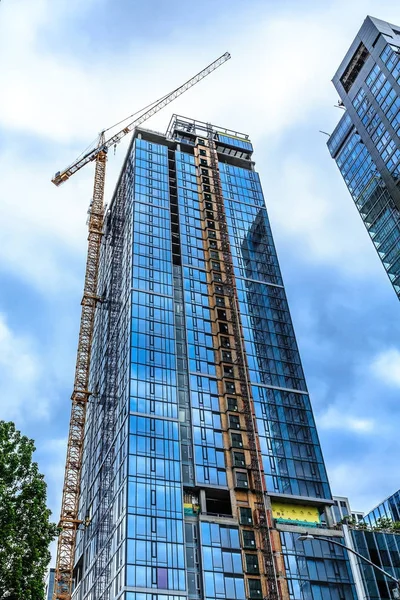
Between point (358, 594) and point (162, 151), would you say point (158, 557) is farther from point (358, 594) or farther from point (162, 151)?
point (162, 151)

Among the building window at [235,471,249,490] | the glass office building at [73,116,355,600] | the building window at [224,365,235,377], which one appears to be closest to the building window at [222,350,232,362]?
the glass office building at [73,116,355,600]

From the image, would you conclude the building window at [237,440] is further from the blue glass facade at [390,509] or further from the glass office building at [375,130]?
the glass office building at [375,130]

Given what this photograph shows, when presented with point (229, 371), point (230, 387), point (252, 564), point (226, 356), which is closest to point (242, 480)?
point (252, 564)

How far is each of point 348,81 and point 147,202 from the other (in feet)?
181

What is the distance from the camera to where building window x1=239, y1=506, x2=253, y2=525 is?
257ft

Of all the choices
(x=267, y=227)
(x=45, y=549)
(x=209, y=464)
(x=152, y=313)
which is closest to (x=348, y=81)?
(x=267, y=227)

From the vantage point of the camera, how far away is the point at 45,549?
40.7m

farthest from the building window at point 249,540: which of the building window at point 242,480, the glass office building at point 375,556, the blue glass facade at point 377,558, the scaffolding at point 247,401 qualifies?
the blue glass facade at point 377,558

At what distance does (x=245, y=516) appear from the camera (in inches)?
3103

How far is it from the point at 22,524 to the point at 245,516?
43858mm

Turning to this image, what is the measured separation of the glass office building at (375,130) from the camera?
11925 cm

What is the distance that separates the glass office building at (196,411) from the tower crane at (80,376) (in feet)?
6.50

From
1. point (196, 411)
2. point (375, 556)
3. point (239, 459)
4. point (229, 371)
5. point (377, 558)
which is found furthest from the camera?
point (229, 371)

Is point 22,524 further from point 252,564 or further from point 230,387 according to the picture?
point 230,387
